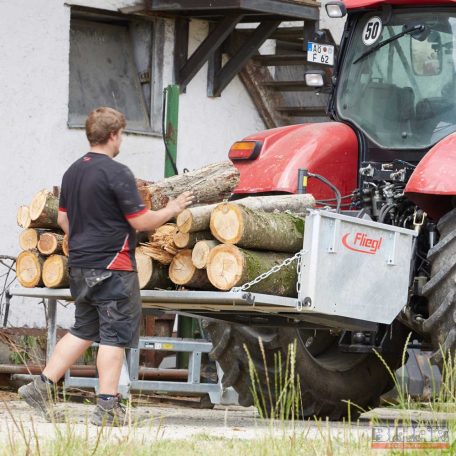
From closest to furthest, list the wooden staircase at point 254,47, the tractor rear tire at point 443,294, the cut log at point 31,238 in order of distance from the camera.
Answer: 1. the tractor rear tire at point 443,294
2. the cut log at point 31,238
3. the wooden staircase at point 254,47

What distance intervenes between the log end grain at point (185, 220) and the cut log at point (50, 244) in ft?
3.29

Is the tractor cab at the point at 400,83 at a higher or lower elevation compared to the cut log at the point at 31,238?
higher

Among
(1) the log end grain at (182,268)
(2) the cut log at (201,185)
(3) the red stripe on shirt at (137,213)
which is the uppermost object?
(2) the cut log at (201,185)

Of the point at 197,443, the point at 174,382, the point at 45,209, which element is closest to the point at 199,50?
the point at 174,382

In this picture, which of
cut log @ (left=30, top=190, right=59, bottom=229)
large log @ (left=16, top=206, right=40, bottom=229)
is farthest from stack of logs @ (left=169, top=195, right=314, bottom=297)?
large log @ (left=16, top=206, right=40, bottom=229)

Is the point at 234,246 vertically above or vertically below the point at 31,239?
above

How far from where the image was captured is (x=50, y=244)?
28.8 ft

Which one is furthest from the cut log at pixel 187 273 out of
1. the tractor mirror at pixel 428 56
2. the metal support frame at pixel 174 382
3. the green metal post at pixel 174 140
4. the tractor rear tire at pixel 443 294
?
the green metal post at pixel 174 140

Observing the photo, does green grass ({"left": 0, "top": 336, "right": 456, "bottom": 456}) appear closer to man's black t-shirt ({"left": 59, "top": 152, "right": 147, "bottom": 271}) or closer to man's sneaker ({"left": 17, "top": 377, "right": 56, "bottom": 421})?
man's sneaker ({"left": 17, "top": 377, "right": 56, "bottom": 421})

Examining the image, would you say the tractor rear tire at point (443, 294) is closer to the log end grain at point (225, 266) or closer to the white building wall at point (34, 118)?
the log end grain at point (225, 266)

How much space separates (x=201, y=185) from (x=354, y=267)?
116 cm

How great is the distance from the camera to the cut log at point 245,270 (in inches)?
308

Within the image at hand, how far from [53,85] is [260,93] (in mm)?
2665

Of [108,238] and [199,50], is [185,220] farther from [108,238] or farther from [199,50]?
[199,50]
